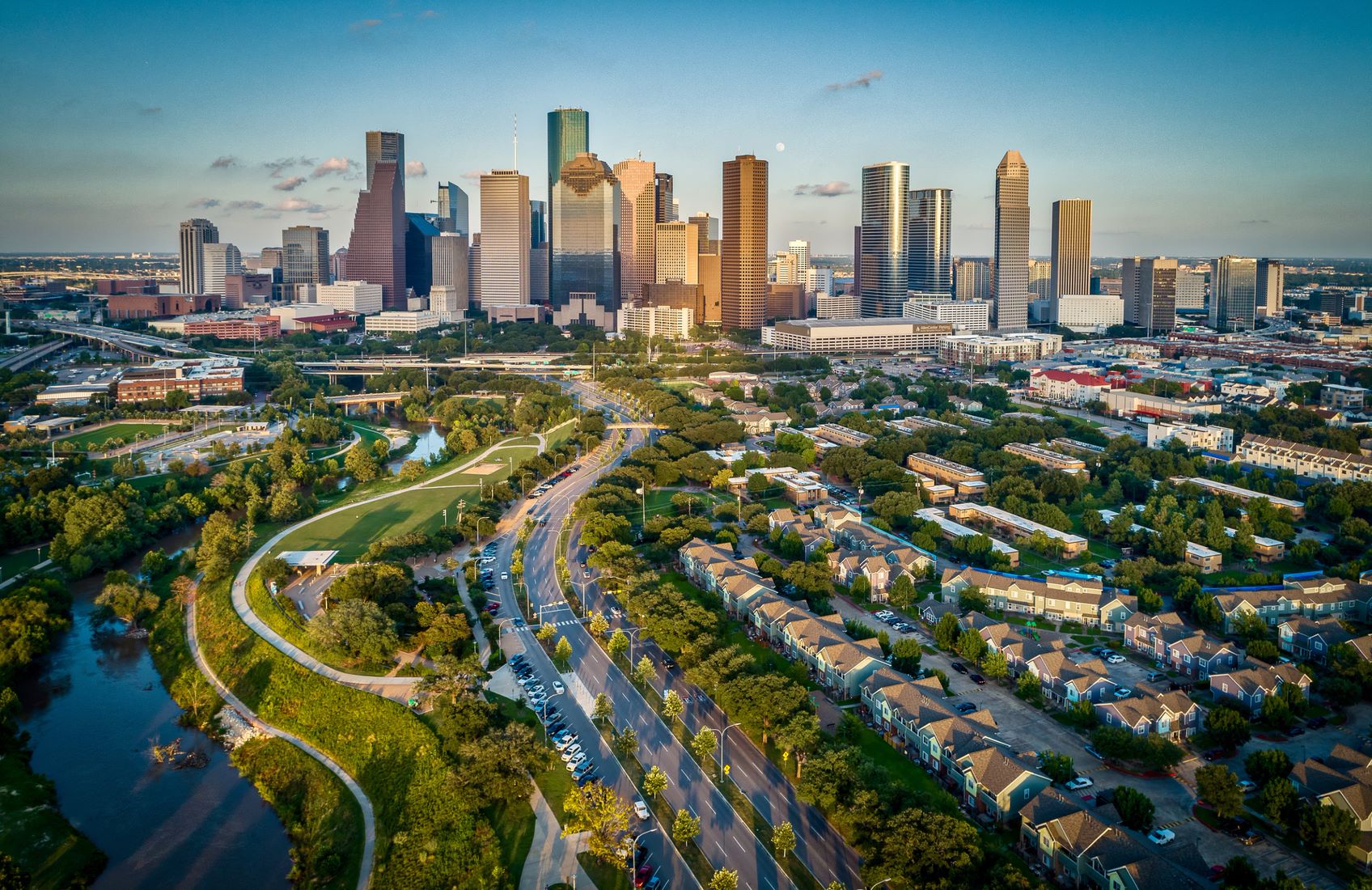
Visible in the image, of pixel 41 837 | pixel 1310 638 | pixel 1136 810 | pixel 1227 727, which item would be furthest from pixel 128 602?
pixel 1310 638

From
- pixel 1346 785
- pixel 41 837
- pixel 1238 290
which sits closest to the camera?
pixel 1346 785

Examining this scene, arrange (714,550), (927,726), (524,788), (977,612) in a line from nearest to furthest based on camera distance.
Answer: (524,788) < (927,726) < (977,612) < (714,550)

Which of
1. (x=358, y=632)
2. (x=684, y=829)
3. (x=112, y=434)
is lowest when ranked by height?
(x=684, y=829)

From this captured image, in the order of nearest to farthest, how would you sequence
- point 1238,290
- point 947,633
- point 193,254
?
point 947,633 → point 1238,290 → point 193,254

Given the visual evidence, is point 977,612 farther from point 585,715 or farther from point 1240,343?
point 1240,343

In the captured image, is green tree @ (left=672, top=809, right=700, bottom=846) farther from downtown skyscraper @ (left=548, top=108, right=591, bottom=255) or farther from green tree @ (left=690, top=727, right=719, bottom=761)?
downtown skyscraper @ (left=548, top=108, right=591, bottom=255)

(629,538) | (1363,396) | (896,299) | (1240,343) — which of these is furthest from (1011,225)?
(629,538)

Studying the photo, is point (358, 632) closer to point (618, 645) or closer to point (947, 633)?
point (618, 645)
